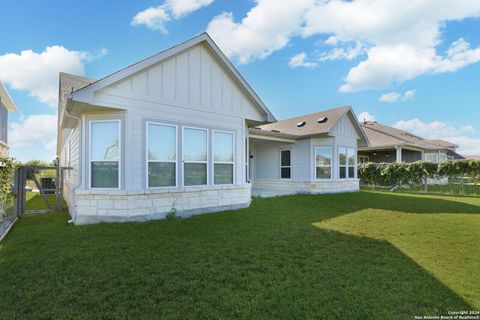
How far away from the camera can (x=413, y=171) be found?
52.5 feet

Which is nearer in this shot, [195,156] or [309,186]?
[195,156]

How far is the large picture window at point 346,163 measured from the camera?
1418 centimetres

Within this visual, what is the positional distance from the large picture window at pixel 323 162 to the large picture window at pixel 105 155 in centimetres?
1048

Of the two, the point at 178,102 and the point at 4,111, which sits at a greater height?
the point at 4,111

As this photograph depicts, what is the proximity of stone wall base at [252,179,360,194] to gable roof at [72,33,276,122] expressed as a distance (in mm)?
5583

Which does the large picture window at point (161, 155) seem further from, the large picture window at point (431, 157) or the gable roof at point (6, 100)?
the large picture window at point (431, 157)

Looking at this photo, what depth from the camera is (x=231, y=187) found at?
8.48 meters

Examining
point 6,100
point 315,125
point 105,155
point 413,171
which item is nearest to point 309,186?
point 315,125

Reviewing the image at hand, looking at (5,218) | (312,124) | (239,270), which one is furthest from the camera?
(312,124)

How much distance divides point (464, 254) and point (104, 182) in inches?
308

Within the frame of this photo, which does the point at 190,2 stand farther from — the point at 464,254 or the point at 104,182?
the point at 464,254

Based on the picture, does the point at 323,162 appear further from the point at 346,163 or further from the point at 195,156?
the point at 195,156

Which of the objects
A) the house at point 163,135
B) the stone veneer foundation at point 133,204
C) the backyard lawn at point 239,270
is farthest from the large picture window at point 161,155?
the backyard lawn at point 239,270

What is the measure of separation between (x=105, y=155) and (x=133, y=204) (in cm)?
149
